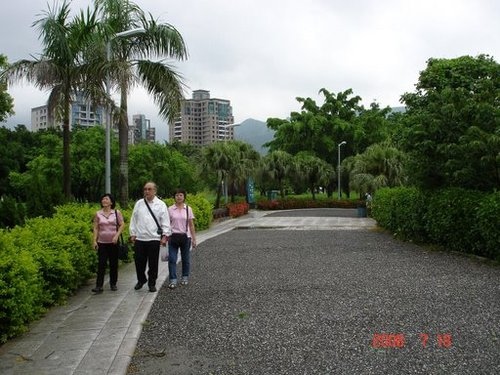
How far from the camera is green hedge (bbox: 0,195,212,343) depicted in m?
5.15

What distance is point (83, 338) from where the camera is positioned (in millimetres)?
5176

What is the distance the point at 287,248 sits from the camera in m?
13.6

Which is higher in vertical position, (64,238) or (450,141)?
(450,141)

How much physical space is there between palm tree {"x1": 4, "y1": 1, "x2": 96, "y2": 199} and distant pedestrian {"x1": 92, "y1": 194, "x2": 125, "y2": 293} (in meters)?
8.71

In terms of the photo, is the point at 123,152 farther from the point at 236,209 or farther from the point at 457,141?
the point at 236,209

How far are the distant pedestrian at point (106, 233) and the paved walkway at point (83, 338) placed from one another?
0.44m

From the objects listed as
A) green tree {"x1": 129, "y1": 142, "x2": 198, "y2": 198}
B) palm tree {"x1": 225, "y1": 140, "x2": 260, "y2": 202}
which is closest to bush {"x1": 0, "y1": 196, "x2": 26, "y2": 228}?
palm tree {"x1": 225, "y1": 140, "x2": 260, "y2": 202}

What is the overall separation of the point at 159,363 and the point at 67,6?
13856 millimetres

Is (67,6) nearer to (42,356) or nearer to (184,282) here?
(184,282)

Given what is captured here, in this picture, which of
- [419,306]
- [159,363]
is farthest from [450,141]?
[159,363]

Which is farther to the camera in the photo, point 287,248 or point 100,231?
point 287,248

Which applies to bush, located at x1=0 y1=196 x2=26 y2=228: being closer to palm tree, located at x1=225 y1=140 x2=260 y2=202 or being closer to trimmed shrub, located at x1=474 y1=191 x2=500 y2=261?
trimmed shrub, located at x1=474 y1=191 x2=500 y2=261
